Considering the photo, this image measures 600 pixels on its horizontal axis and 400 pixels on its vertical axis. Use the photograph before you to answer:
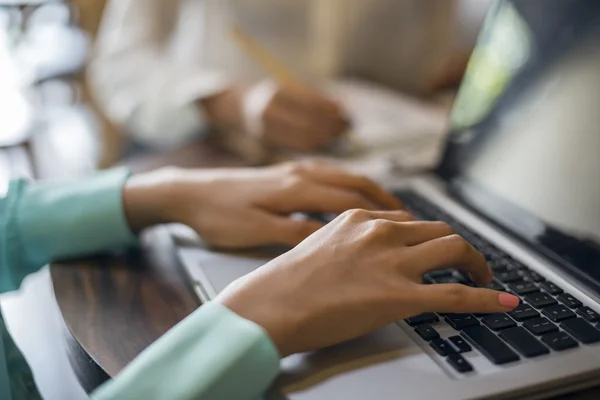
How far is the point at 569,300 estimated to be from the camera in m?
0.43

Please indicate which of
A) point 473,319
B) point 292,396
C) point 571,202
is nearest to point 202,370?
point 292,396

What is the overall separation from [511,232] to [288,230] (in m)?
0.20

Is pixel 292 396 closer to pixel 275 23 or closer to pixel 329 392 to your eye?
pixel 329 392

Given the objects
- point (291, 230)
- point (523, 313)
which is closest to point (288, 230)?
point (291, 230)

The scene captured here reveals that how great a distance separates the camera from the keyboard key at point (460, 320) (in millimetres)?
397

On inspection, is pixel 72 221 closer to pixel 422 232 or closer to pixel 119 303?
pixel 119 303

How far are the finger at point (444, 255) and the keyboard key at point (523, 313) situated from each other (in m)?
0.04

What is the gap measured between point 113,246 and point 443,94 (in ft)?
2.45

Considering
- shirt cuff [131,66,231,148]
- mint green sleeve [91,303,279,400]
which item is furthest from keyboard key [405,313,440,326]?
shirt cuff [131,66,231,148]

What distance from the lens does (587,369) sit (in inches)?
14.1

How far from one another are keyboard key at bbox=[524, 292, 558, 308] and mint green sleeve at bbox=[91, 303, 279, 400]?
188mm

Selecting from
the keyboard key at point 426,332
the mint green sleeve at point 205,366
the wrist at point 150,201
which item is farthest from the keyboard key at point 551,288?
the wrist at point 150,201

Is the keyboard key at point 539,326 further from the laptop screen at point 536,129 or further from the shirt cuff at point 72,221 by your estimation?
the shirt cuff at point 72,221

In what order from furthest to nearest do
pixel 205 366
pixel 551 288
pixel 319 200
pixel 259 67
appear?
pixel 259 67 → pixel 319 200 → pixel 551 288 → pixel 205 366
